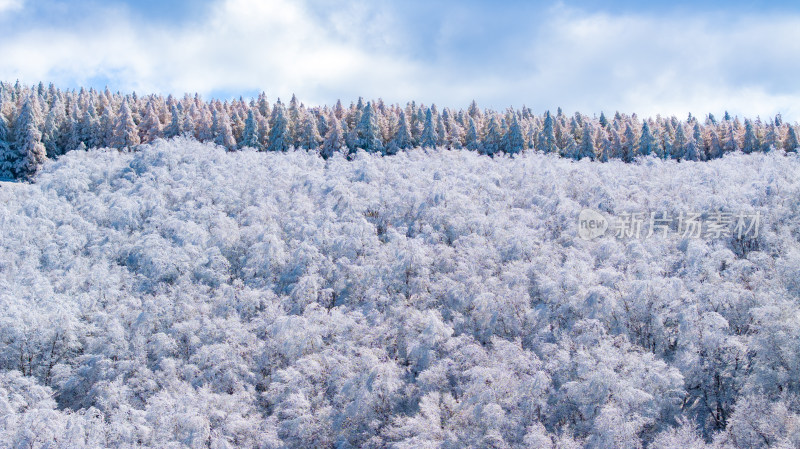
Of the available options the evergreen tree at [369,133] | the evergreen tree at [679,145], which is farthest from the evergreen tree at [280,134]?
the evergreen tree at [679,145]

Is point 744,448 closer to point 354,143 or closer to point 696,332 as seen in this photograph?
point 696,332

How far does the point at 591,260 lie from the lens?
52.2 meters

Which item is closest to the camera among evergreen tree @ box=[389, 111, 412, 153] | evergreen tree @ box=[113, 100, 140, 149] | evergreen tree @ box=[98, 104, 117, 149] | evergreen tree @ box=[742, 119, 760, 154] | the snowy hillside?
the snowy hillside

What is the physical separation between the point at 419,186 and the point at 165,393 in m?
43.6

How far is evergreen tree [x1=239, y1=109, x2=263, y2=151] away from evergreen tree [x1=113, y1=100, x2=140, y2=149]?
65.0ft

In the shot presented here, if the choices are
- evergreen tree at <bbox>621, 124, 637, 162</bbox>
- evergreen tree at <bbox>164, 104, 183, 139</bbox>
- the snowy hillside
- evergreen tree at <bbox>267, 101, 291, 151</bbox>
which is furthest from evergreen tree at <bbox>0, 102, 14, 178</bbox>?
evergreen tree at <bbox>621, 124, 637, 162</bbox>

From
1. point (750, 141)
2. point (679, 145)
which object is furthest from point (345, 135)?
point (750, 141)

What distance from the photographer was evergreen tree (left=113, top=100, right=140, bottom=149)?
98.1m

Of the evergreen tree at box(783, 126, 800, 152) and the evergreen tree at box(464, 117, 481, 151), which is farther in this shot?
the evergreen tree at box(464, 117, 481, 151)

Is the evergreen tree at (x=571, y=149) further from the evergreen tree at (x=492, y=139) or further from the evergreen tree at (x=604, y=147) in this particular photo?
the evergreen tree at (x=492, y=139)

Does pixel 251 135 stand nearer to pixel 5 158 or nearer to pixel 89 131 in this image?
pixel 89 131

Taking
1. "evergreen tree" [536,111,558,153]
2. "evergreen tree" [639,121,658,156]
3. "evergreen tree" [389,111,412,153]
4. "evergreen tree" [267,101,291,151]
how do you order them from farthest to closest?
"evergreen tree" [536,111,558,153], "evergreen tree" [389,111,412,153], "evergreen tree" [639,121,658,156], "evergreen tree" [267,101,291,151]

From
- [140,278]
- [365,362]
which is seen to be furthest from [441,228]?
[140,278]
